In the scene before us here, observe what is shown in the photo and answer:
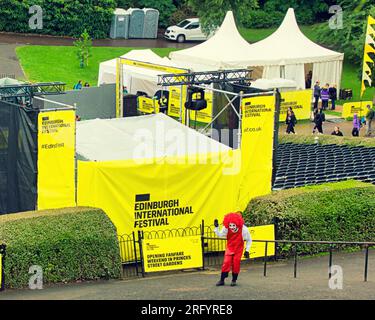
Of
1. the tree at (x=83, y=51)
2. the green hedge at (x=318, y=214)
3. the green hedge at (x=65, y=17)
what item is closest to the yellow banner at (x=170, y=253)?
the green hedge at (x=318, y=214)

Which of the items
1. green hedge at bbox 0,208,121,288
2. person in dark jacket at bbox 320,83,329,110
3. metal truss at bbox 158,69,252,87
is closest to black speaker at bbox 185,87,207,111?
metal truss at bbox 158,69,252,87

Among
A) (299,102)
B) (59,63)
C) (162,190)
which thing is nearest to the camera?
(162,190)

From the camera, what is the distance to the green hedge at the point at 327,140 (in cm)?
3375

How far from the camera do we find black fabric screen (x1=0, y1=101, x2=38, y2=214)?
22422 mm

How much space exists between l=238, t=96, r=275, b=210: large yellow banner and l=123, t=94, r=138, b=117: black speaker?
1249cm

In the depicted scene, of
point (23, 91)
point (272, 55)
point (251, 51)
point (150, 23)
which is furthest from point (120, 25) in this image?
point (23, 91)

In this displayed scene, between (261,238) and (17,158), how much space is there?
5.79 m

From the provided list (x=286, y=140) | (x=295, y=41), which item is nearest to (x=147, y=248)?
(x=286, y=140)

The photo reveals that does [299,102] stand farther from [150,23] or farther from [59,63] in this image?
[150,23]

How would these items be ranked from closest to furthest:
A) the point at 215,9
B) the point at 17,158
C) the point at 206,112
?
the point at 17,158, the point at 206,112, the point at 215,9

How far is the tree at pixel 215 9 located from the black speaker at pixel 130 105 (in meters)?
16.9

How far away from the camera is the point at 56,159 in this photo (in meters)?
22.3

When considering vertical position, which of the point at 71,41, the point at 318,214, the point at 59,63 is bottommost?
the point at 318,214

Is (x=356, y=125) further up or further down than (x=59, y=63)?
further down
